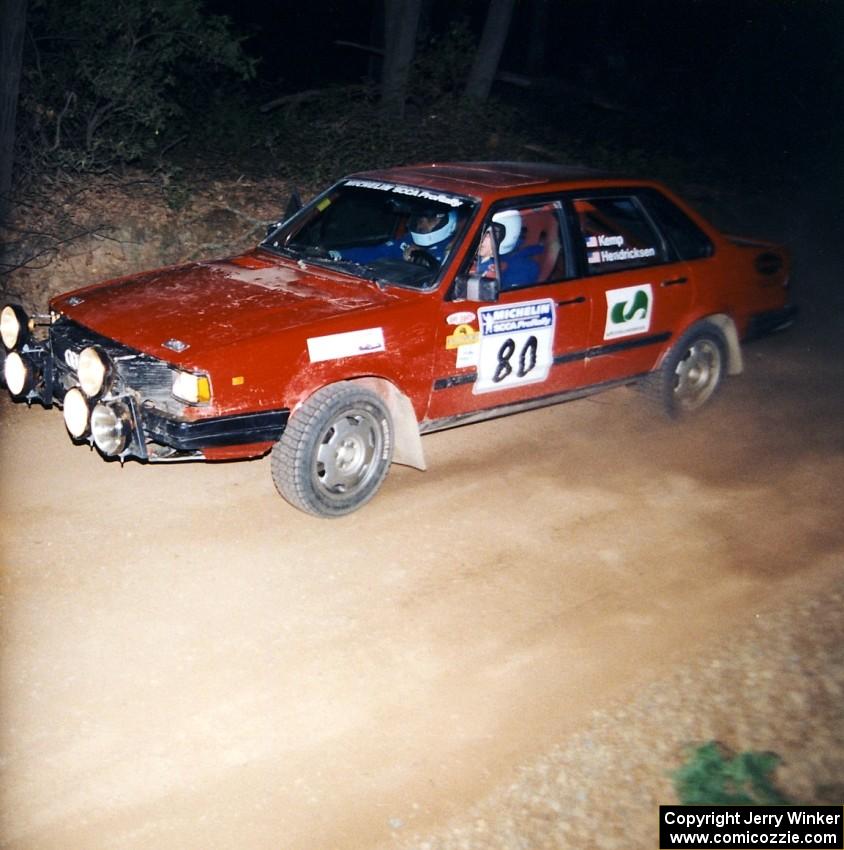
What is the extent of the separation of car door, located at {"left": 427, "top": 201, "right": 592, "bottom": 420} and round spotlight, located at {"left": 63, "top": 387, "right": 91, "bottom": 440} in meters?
1.84

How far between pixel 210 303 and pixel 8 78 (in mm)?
4238

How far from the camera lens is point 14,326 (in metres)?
5.05

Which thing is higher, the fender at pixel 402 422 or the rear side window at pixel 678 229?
the rear side window at pixel 678 229

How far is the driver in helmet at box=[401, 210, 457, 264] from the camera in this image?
5.42 meters

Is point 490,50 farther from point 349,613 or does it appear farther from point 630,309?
point 349,613

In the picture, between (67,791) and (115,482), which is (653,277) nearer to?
(115,482)

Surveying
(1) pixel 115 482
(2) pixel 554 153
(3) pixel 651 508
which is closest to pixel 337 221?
(1) pixel 115 482

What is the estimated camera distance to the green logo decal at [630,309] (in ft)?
19.8

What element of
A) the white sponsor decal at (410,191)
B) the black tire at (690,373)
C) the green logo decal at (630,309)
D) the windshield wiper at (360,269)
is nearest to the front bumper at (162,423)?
the windshield wiper at (360,269)

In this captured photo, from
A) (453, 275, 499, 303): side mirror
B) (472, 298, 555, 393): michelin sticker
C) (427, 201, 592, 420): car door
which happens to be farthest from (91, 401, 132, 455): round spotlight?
(472, 298, 555, 393): michelin sticker

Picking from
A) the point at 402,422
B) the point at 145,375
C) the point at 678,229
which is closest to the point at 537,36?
the point at 678,229

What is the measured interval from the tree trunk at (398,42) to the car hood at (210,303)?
687 cm

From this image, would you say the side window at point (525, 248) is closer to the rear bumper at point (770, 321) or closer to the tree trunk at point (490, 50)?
the rear bumper at point (770, 321)

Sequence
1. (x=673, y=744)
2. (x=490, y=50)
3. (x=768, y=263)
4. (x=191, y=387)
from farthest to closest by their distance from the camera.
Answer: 1. (x=490, y=50)
2. (x=768, y=263)
3. (x=191, y=387)
4. (x=673, y=744)
